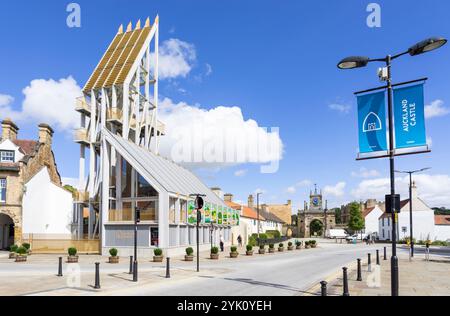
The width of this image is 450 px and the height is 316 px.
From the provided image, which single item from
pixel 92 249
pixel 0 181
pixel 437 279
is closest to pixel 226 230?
pixel 92 249

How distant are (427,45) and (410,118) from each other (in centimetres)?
207

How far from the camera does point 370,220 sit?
3755 inches

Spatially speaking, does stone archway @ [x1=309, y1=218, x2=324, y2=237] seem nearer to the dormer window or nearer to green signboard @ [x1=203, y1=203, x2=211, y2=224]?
green signboard @ [x1=203, y1=203, x2=211, y2=224]

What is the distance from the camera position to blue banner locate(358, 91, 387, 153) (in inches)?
490

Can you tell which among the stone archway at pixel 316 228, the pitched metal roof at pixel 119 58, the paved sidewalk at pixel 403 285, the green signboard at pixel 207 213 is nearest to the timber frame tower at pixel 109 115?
the pitched metal roof at pixel 119 58

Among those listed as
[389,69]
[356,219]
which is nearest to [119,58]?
[389,69]

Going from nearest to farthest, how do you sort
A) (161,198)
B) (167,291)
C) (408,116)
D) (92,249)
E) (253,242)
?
(408,116)
(167,291)
(161,198)
(92,249)
(253,242)

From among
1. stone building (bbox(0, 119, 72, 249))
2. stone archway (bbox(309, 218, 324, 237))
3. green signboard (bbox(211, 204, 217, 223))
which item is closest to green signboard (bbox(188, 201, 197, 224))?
green signboard (bbox(211, 204, 217, 223))

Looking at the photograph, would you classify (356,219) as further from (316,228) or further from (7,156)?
(7,156)

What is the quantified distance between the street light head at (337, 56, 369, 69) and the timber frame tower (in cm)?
2654

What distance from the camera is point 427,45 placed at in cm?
1122

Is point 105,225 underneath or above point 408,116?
underneath
